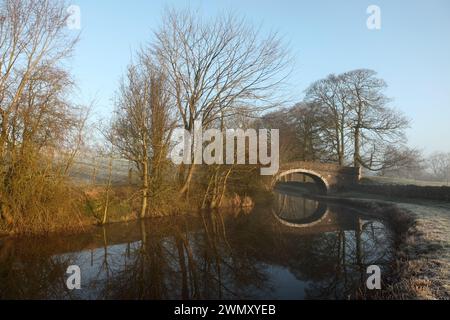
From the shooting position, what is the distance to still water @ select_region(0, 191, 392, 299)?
24.5 ft

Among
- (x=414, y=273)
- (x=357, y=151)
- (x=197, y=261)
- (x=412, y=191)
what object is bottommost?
(x=197, y=261)

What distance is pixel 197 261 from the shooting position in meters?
9.91

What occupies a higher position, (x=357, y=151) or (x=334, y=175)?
(x=357, y=151)

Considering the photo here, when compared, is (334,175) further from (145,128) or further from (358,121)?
(145,128)

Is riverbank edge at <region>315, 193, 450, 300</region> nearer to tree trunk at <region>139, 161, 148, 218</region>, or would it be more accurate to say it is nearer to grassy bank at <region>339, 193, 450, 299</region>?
grassy bank at <region>339, 193, 450, 299</region>

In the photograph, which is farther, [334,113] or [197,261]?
[334,113]

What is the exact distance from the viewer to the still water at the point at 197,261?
745cm

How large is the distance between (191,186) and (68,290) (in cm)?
1256

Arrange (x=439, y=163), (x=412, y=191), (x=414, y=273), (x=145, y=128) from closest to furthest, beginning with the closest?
(x=414, y=273), (x=145, y=128), (x=412, y=191), (x=439, y=163)

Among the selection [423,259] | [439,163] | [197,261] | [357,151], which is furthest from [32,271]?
[439,163]

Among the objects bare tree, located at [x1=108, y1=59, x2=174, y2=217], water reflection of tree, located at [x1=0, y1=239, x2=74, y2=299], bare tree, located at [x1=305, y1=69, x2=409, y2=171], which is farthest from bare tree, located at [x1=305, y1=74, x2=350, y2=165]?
water reflection of tree, located at [x1=0, y1=239, x2=74, y2=299]

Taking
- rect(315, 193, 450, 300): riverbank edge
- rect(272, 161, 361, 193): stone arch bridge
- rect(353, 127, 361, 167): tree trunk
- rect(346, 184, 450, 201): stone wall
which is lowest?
rect(315, 193, 450, 300): riverbank edge

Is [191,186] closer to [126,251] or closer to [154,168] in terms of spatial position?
[154,168]

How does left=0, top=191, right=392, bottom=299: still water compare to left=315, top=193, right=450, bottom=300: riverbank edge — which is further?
left=0, top=191, right=392, bottom=299: still water
